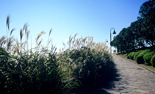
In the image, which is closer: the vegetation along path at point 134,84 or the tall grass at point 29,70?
the tall grass at point 29,70

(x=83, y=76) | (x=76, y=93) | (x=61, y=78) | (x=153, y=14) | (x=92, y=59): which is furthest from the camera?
(x=153, y=14)

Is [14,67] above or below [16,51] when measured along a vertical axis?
below

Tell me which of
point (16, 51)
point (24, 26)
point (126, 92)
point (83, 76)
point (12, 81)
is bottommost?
point (126, 92)

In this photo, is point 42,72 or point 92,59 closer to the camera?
point 42,72

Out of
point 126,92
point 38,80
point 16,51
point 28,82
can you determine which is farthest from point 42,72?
point 126,92

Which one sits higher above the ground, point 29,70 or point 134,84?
point 29,70

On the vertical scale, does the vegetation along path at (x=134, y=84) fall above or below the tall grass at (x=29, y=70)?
below

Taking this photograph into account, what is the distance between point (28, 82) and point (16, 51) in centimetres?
91

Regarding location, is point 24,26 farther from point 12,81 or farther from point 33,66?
point 12,81

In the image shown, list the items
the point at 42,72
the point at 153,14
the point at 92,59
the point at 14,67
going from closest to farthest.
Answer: the point at 14,67, the point at 42,72, the point at 92,59, the point at 153,14

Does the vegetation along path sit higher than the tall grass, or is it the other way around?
the tall grass

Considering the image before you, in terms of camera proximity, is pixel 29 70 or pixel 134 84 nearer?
pixel 29 70

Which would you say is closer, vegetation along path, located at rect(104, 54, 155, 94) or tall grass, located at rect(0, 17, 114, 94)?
tall grass, located at rect(0, 17, 114, 94)

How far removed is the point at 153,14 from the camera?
21.5 meters
